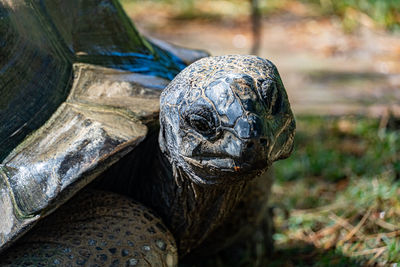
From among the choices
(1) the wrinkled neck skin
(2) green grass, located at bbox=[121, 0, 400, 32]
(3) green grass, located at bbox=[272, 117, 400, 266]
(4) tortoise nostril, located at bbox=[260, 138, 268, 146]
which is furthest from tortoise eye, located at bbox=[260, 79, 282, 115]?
(2) green grass, located at bbox=[121, 0, 400, 32]

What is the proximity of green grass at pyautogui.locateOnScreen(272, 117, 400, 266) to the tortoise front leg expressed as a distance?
1046 mm

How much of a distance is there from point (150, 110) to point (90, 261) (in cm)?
66

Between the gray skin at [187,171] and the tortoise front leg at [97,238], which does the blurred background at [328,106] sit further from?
the tortoise front leg at [97,238]

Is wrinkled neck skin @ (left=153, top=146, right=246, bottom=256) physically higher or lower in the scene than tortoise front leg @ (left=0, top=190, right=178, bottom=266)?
lower

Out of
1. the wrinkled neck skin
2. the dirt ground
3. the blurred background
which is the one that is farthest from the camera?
the dirt ground

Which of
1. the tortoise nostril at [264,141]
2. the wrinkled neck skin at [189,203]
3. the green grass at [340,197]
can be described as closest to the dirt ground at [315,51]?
the green grass at [340,197]

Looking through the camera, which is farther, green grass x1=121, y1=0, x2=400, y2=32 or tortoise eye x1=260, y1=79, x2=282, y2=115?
green grass x1=121, y1=0, x2=400, y2=32

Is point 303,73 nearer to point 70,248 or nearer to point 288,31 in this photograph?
point 288,31

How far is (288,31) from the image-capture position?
948 centimetres

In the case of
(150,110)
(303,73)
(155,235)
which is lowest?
(303,73)

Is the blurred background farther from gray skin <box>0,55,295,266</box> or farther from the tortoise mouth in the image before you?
the tortoise mouth

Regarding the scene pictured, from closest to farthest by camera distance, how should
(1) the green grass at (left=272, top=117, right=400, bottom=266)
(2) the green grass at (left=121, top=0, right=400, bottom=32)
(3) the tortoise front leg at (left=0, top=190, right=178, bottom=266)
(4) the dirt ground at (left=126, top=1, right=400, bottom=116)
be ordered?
(3) the tortoise front leg at (left=0, top=190, right=178, bottom=266)
(1) the green grass at (left=272, top=117, right=400, bottom=266)
(4) the dirt ground at (left=126, top=1, right=400, bottom=116)
(2) the green grass at (left=121, top=0, right=400, bottom=32)

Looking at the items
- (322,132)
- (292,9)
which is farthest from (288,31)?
(322,132)

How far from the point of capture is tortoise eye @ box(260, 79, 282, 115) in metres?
2.00
